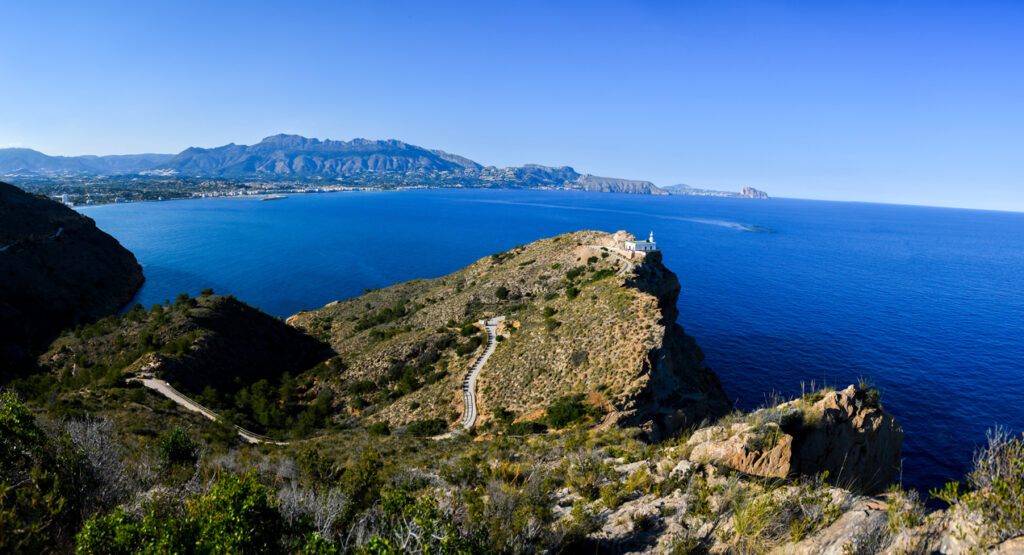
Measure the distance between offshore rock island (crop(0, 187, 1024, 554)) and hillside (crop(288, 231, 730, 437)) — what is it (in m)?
0.24

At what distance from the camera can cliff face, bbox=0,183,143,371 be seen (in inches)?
2080

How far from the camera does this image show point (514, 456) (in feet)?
60.7

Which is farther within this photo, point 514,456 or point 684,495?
point 514,456

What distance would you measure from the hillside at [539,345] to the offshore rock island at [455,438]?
0.79 ft

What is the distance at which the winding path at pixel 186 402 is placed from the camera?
2805 centimetres

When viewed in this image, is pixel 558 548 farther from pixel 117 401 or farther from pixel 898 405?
pixel 898 405

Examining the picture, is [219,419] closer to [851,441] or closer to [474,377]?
[474,377]

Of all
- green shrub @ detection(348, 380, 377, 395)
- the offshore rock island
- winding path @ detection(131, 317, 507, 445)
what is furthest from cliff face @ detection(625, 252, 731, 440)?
green shrub @ detection(348, 380, 377, 395)

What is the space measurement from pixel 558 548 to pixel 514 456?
29.4 ft

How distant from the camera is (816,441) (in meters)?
17.3

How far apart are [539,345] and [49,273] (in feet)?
254

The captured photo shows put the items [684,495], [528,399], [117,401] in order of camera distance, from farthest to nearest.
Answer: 1. [528,399]
2. [117,401]
3. [684,495]

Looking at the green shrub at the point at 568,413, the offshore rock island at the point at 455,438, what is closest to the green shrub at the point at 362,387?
the offshore rock island at the point at 455,438

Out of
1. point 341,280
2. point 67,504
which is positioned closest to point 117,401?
point 67,504
